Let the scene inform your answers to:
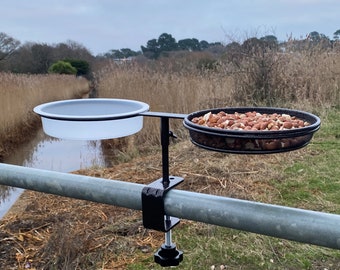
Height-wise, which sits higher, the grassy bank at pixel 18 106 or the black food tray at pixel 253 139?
the black food tray at pixel 253 139

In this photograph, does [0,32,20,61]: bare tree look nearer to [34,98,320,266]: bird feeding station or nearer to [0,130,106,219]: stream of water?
[0,130,106,219]: stream of water

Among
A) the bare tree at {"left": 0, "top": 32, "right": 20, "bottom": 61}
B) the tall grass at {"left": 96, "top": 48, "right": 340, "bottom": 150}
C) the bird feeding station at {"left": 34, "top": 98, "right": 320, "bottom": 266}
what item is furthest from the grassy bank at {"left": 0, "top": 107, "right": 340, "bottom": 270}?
the bare tree at {"left": 0, "top": 32, "right": 20, "bottom": 61}

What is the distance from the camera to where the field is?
2312mm

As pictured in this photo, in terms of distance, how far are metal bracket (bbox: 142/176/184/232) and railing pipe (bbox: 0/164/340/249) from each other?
0.01 metres

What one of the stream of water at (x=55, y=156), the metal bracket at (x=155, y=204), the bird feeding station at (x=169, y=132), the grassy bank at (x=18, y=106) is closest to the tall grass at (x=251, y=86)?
the stream of water at (x=55, y=156)

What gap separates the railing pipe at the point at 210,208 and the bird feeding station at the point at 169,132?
0.04 meters

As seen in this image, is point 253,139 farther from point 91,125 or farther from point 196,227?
point 196,227

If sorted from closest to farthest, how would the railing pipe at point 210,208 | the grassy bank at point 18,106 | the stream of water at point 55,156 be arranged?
the railing pipe at point 210,208 < the stream of water at point 55,156 < the grassy bank at point 18,106

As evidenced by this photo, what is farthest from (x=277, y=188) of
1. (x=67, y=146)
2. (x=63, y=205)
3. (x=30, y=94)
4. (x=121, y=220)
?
(x=30, y=94)

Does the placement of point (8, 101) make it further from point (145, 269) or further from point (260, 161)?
point (145, 269)

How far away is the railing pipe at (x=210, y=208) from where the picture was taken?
658mm

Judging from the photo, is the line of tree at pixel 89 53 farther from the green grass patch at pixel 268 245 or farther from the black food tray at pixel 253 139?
the black food tray at pixel 253 139

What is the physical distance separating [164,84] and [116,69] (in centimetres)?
179

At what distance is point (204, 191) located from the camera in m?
3.22
